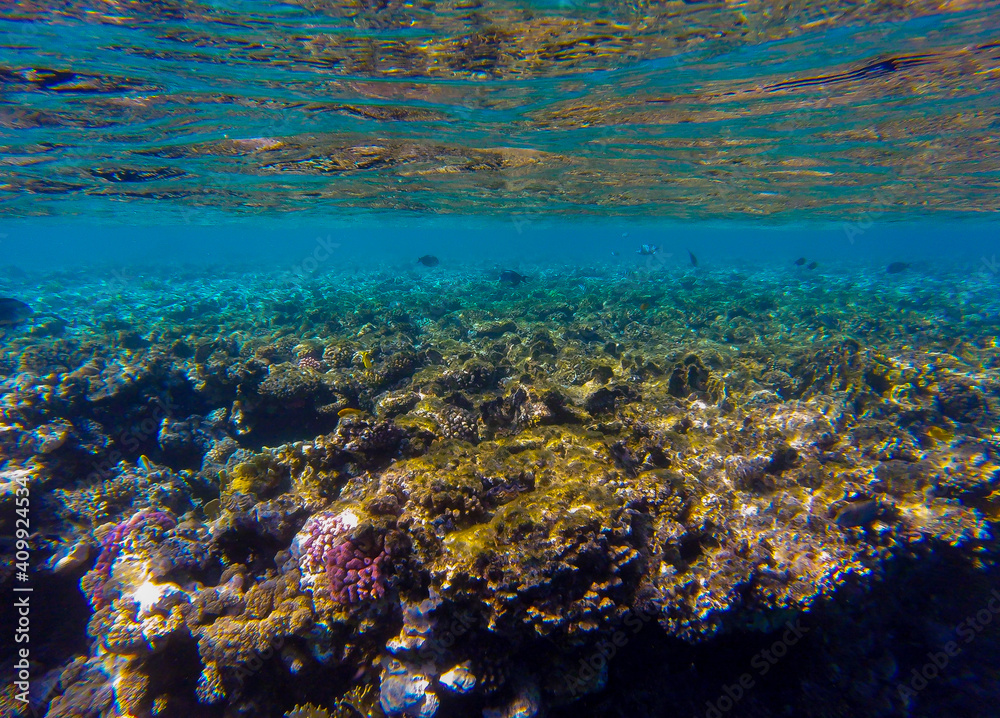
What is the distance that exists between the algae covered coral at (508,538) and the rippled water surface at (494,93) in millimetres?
6451

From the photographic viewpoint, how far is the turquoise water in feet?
12.7

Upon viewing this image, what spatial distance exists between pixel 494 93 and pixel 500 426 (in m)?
8.51

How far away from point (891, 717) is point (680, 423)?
3624mm

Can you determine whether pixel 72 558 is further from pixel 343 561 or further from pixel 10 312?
pixel 10 312

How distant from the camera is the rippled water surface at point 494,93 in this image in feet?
25.2

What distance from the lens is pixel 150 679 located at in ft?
14.4

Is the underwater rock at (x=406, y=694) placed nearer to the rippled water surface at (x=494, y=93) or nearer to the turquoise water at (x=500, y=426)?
the turquoise water at (x=500, y=426)

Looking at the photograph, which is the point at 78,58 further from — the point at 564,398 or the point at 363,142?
the point at 564,398

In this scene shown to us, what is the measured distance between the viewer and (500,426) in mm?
7211

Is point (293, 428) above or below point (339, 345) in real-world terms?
below

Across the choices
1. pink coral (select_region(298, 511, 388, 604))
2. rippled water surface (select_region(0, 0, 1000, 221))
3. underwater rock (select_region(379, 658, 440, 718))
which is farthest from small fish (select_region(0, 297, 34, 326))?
underwater rock (select_region(379, 658, 440, 718))

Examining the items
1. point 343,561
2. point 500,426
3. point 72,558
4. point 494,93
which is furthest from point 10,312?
point 343,561

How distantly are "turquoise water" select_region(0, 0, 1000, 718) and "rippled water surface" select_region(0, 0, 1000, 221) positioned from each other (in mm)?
106

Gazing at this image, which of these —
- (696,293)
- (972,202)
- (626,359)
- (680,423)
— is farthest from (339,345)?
(972,202)
